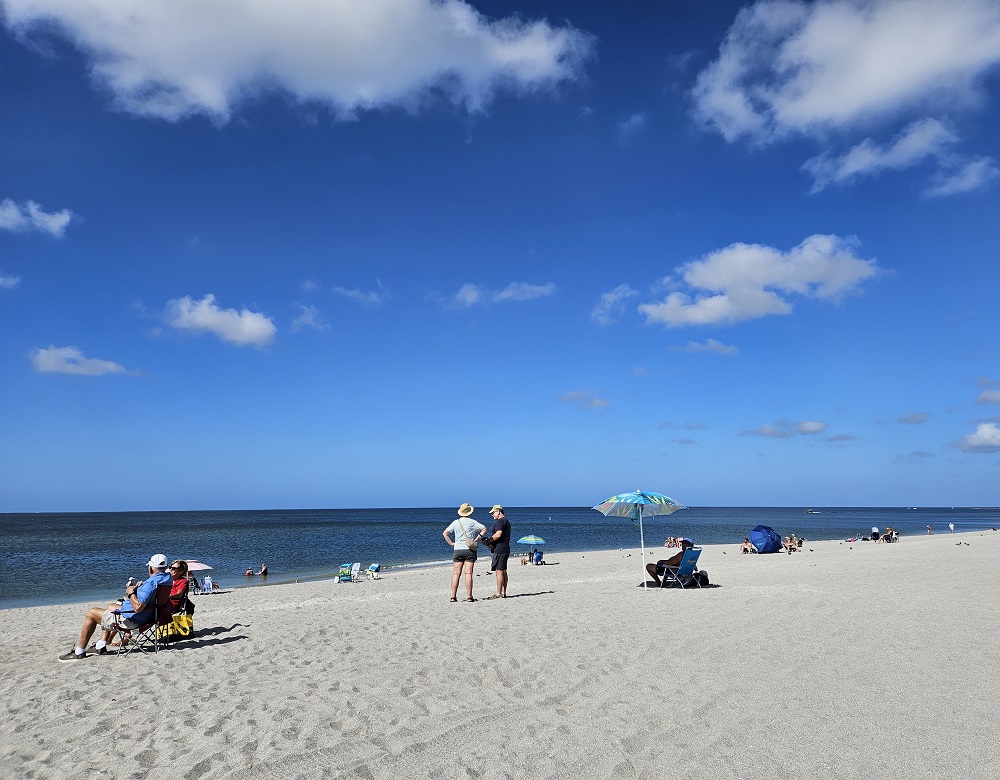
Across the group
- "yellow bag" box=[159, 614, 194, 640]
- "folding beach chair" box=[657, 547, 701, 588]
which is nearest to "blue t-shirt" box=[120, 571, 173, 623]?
"yellow bag" box=[159, 614, 194, 640]

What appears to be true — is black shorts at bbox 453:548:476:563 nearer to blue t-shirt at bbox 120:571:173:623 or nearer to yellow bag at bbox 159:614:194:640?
yellow bag at bbox 159:614:194:640

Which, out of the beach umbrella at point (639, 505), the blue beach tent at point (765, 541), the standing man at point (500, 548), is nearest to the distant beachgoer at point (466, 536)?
the standing man at point (500, 548)

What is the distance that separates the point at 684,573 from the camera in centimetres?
1416

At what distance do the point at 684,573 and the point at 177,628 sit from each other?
1033cm

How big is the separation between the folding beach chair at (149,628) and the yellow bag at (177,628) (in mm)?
81

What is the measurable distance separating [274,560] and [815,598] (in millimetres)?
32405

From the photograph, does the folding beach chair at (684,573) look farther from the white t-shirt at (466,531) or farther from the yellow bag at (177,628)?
the yellow bag at (177,628)

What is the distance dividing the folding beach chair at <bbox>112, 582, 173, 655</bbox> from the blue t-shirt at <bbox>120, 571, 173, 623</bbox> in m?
0.05

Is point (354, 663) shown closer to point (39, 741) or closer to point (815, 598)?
point (39, 741)

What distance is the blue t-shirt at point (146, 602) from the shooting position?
794 centimetres

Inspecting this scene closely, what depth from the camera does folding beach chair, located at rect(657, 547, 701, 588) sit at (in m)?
13.9

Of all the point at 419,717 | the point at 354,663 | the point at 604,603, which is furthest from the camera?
the point at 604,603

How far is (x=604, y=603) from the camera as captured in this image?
38.0 feet

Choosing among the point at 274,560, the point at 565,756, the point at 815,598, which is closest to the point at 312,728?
the point at 565,756
